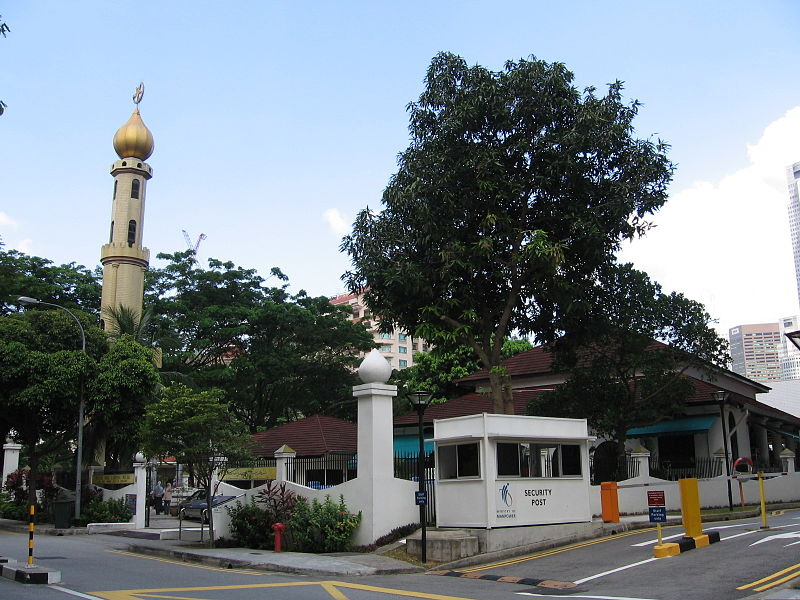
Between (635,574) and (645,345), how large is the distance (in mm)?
13868

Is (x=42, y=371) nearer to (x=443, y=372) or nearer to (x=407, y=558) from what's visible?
(x=407, y=558)

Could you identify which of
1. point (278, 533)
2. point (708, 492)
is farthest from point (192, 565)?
point (708, 492)

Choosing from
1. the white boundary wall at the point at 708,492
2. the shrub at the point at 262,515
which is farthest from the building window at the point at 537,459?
the shrub at the point at 262,515

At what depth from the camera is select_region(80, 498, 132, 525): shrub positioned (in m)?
27.7

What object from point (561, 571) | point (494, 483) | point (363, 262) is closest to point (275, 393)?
point (363, 262)

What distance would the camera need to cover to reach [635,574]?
41.4ft

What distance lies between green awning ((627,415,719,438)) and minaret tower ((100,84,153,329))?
2910 cm

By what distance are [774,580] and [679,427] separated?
18.6 metres

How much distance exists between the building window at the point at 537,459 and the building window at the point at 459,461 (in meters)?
0.53

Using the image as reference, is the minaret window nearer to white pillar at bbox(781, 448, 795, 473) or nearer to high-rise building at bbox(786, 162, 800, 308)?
white pillar at bbox(781, 448, 795, 473)

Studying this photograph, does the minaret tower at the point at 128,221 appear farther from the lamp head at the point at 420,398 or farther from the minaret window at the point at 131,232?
the lamp head at the point at 420,398

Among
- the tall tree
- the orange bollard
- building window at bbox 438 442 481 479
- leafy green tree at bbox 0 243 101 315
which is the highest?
leafy green tree at bbox 0 243 101 315

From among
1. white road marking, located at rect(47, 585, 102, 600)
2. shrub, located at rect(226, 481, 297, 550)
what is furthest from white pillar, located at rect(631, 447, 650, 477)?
white road marking, located at rect(47, 585, 102, 600)

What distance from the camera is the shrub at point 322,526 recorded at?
1709 cm
